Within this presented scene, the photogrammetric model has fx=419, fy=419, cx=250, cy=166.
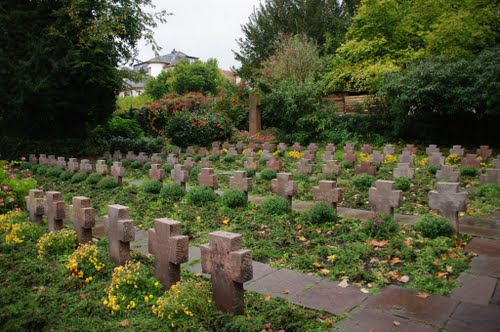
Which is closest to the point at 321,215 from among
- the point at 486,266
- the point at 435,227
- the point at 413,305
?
the point at 435,227

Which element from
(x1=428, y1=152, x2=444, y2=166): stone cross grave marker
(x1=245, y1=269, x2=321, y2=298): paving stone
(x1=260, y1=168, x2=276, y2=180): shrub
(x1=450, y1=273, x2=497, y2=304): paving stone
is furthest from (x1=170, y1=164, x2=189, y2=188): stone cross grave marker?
(x1=428, y1=152, x2=444, y2=166): stone cross grave marker

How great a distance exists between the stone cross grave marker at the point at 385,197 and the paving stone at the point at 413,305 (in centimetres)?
225

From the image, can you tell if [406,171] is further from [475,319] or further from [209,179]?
[475,319]

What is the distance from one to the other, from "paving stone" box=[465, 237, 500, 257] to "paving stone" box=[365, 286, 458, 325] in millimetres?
1590

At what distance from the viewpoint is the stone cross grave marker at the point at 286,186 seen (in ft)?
23.3

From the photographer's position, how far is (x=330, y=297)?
389cm

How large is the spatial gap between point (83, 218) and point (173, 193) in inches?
138

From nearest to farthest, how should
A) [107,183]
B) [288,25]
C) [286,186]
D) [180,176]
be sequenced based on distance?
[286,186]
[180,176]
[107,183]
[288,25]

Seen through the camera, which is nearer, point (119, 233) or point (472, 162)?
point (119, 233)

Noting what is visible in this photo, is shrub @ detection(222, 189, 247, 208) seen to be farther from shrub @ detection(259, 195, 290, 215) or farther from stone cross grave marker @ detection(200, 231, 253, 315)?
stone cross grave marker @ detection(200, 231, 253, 315)

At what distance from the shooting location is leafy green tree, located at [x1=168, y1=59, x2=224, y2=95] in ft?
129

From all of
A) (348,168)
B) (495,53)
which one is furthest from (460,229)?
(495,53)

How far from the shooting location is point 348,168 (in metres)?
11.8

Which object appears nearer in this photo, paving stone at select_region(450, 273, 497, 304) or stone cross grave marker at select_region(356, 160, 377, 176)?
paving stone at select_region(450, 273, 497, 304)
